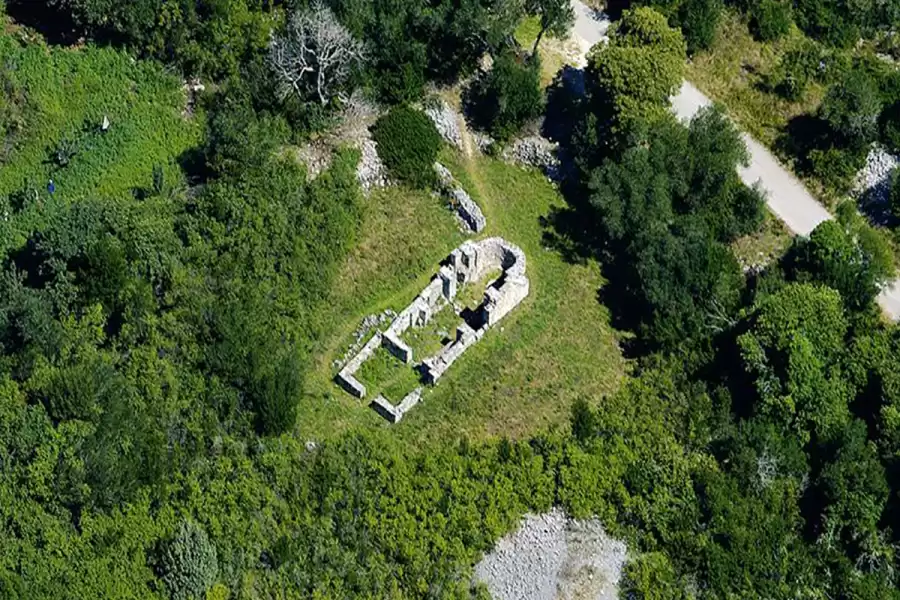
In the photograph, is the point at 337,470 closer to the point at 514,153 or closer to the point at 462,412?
the point at 462,412

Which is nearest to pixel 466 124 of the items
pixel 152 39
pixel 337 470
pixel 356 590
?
pixel 152 39

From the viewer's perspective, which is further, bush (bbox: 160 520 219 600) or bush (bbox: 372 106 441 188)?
bush (bbox: 372 106 441 188)

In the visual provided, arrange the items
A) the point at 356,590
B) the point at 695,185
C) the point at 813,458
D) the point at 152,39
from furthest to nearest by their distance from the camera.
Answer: the point at 152,39
the point at 695,185
the point at 813,458
the point at 356,590

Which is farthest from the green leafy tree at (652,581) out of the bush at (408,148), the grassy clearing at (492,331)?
the bush at (408,148)

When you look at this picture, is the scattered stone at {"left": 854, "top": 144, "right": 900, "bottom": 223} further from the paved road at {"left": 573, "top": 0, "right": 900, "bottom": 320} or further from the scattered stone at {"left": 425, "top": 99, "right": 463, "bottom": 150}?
the scattered stone at {"left": 425, "top": 99, "right": 463, "bottom": 150}

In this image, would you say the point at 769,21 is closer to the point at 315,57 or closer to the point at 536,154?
the point at 536,154

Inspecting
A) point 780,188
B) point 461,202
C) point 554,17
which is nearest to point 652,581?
point 461,202

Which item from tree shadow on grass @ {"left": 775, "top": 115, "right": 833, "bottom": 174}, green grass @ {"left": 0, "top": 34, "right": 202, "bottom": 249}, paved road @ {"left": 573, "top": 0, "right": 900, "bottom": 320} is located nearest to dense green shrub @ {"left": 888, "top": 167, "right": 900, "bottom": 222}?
paved road @ {"left": 573, "top": 0, "right": 900, "bottom": 320}
